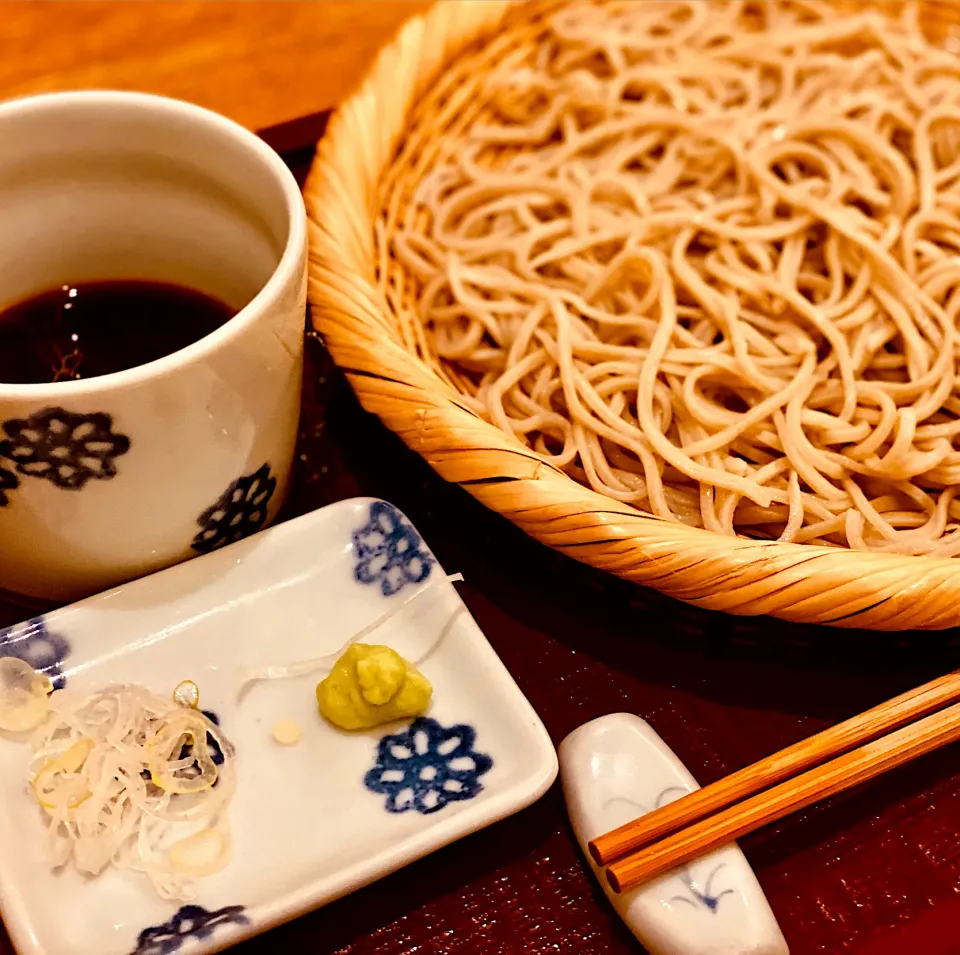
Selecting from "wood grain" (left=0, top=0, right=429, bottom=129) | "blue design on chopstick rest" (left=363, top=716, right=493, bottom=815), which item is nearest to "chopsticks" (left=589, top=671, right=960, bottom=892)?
"blue design on chopstick rest" (left=363, top=716, right=493, bottom=815)

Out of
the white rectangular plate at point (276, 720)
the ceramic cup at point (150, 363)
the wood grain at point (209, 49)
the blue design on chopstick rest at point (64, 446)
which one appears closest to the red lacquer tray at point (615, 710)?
the white rectangular plate at point (276, 720)

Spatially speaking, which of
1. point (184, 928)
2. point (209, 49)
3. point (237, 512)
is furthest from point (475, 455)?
point (209, 49)

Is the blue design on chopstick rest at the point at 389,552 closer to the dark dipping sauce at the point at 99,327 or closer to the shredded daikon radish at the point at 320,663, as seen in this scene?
the shredded daikon radish at the point at 320,663

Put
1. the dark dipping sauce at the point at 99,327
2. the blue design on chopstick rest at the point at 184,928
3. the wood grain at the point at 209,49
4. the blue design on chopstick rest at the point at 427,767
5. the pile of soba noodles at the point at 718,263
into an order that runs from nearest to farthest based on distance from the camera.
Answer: the blue design on chopstick rest at the point at 184,928 < the blue design on chopstick rest at the point at 427,767 < the dark dipping sauce at the point at 99,327 < the pile of soba noodles at the point at 718,263 < the wood grain at the point at 209,49

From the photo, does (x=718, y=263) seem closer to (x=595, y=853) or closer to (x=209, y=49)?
(x=595, y=853)

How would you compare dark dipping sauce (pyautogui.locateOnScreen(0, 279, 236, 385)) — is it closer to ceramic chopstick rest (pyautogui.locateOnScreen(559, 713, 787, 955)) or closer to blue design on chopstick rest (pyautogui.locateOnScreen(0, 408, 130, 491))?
blue design on chopstick rest (pyautogui.locateOnScreen(0, 408, 130, 491))

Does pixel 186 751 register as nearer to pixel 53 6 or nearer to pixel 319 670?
pixel 319 670
